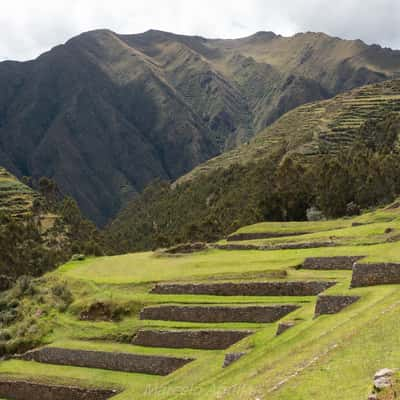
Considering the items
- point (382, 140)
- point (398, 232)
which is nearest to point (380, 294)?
point (398, 232)

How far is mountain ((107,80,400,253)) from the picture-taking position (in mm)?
73500

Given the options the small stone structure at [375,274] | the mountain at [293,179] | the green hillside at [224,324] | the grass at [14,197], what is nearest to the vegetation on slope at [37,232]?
the grass at [14,197]

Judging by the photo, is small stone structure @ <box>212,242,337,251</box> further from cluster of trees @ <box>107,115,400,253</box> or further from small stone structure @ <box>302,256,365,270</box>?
cluster of trees @ <box>107,115,400,253</box>

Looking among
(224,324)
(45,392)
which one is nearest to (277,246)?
(224,324)

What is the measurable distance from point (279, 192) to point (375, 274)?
57427mm

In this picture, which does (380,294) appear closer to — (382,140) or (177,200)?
(382,140)

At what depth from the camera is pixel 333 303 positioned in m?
19.7

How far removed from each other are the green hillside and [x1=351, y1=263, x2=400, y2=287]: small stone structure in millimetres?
437

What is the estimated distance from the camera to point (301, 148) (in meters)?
108

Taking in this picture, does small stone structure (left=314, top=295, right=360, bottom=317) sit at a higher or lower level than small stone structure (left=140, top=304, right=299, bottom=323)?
higher

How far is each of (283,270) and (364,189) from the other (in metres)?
44.7

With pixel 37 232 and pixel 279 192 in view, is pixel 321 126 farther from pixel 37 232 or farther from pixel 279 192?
pixel 37 232

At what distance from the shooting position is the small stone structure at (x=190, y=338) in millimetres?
24719

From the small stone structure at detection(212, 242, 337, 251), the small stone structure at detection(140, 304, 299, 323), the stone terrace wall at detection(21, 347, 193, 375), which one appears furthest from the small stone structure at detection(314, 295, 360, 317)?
the small stone structure at detection(212, 242, 337, 251)
